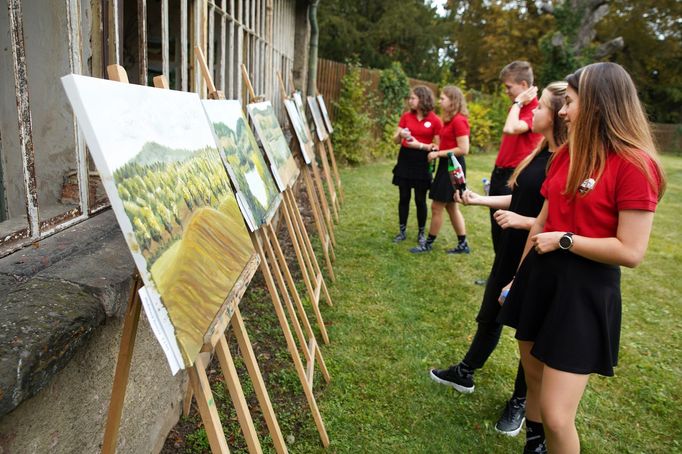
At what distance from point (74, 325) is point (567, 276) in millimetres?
1705

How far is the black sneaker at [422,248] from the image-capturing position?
576 centimetres

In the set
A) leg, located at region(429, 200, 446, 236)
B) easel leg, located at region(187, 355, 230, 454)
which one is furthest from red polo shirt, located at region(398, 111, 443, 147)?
easel leg, located at region(187, 355, 230, 454)

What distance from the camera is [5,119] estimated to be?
215 centimetres

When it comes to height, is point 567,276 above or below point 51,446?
above

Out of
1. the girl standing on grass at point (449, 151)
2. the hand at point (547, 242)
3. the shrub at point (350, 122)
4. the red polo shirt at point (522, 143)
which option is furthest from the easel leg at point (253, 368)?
the shrub at point (350, 122)

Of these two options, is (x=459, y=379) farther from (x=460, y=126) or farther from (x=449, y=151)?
(x=460, y=126)

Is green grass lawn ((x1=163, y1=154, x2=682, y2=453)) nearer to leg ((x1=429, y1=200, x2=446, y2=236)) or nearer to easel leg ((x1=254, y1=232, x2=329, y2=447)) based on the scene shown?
easel leg ((x1=254, y1=232, x2=329, y2=447))

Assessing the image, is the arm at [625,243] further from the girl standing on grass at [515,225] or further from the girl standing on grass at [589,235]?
the girl standing on grass at [515,225]

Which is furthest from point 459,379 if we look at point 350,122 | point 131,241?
point 350,122

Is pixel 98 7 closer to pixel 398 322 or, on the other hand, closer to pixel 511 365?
pixel 398 322

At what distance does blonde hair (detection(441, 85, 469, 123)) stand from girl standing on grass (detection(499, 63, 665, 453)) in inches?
119

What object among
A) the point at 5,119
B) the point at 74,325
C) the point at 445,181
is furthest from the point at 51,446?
the point at 445,181

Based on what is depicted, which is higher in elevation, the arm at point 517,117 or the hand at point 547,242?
the arm at point 517,117

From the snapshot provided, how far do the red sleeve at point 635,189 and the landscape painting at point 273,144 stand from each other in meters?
1.84
